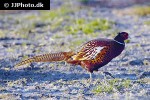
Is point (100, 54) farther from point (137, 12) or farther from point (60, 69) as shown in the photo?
point (137, 12)

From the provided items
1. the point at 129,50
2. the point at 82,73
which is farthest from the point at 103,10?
the point at 82,73

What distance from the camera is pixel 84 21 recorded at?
1994 centimetres

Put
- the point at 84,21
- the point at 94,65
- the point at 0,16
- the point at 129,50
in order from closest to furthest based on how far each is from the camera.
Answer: the point at 94,65 < the point at 129,50 < the point at 84,21 < the point at 0,16

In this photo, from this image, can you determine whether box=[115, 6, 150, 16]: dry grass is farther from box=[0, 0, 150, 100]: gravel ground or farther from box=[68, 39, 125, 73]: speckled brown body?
box=[68, 39, 125, 73]: speckled brown body

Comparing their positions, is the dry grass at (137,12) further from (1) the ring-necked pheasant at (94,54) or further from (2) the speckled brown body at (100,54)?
(2) the speckled brown body at (100,54)

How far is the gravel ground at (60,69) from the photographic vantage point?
880cm

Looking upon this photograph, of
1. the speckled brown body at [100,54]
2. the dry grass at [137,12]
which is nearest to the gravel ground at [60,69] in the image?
the speckled brown body at [100,54]

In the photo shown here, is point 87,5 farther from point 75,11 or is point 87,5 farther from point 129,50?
point 129,50

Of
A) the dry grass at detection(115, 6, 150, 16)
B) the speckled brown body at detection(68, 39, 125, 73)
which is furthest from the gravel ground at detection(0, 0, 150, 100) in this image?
the dry grass at detection(115, 6, 150, 16)

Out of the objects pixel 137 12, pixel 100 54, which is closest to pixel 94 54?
pixel 100 54

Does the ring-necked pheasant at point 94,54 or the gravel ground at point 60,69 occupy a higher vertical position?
the ring-necked pheasant at point 94,54

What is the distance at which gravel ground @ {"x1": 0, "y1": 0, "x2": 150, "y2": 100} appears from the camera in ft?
28.9

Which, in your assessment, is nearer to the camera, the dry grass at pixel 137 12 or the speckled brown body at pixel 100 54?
the speckled brown body at pixel 100 54

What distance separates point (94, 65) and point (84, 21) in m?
10.7
